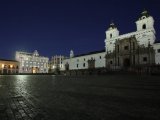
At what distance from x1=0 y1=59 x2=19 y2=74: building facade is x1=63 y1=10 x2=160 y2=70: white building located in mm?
31453

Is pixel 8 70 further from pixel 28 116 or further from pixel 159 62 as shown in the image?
pixel 28 116

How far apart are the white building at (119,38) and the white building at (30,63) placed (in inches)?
1210

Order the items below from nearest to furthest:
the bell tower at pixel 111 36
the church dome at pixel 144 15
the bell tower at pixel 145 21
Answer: the bell tower at pixel 145 21 → the church dome at pixel 144 15 → the bell tower at pixel 111 36

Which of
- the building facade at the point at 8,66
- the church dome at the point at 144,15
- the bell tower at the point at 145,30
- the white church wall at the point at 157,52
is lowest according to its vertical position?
the building facade at the point at 8,66

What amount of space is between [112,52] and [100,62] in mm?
7091

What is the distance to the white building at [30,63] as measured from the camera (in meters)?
101

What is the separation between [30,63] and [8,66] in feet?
52.7

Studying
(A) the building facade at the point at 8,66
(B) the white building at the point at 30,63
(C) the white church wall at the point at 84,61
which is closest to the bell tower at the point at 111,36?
(C) the white church wall at the point at 84,61

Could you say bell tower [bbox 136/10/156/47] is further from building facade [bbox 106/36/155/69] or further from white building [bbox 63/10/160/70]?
building facade [bbox 106/36/155/69]

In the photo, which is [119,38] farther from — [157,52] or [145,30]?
[157,52]

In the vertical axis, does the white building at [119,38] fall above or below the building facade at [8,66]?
above

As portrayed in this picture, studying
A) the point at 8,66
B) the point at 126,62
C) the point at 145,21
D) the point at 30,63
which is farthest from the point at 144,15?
the point at 30,63

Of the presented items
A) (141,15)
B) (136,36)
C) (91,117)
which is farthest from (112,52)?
(91,117)

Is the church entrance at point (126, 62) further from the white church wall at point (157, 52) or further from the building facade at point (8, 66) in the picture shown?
the building facade at point (8, 66)
